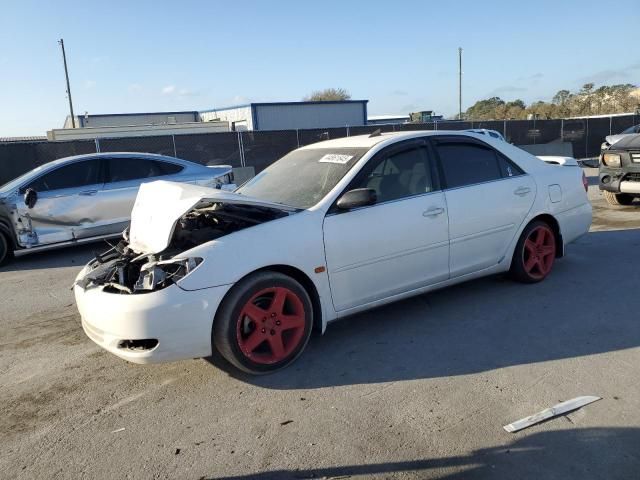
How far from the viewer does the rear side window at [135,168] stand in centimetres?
841

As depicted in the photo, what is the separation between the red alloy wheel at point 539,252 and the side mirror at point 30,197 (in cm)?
665

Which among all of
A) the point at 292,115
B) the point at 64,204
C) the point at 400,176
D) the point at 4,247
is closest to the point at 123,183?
the point at 64,204

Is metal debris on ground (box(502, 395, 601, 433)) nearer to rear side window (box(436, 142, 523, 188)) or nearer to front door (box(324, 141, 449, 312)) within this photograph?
front door (box(324, 141, 449, 312))

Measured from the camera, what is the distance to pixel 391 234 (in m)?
→ 4.10

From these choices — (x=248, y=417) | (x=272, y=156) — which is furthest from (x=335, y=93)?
(x=248, y=417)

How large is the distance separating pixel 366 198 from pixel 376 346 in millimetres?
1155

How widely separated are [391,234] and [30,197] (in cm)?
585

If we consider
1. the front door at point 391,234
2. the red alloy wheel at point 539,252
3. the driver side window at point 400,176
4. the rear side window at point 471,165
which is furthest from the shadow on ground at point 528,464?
the red alloy wheel at point 539,252

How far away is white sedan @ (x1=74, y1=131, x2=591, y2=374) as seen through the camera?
3.35 meters

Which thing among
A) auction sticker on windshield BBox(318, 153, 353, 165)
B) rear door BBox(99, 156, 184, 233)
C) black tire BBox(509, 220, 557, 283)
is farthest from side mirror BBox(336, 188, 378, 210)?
rear door BBox(99, 156, 184, 233)

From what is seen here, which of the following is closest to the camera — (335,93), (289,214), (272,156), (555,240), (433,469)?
(433,469)

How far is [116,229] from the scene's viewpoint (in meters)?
8.32

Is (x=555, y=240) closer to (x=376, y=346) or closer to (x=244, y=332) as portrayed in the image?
(x=376, y=346)

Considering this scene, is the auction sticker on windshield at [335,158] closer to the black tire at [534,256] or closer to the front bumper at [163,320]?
the front bumper at [163,320]
